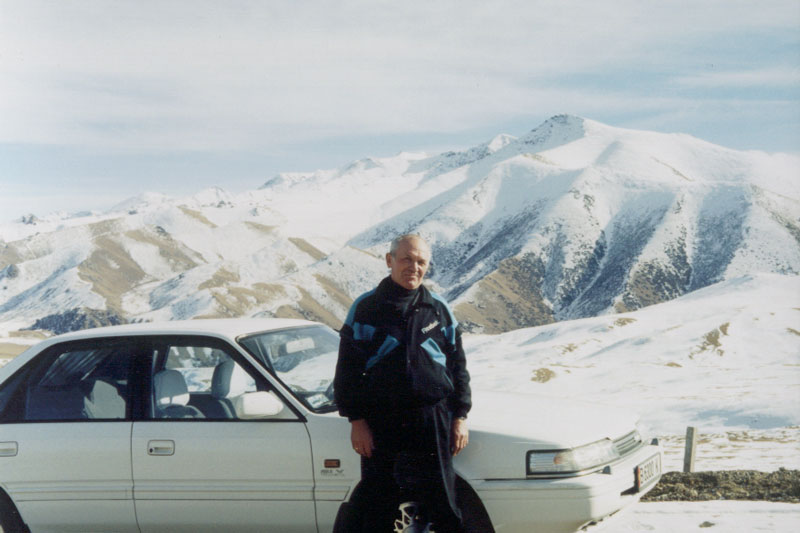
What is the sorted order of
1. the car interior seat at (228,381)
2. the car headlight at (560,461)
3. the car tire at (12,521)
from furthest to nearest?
the car interior seat at (228,381) < the car tire at (12,521) < the car headlight at (560,461)

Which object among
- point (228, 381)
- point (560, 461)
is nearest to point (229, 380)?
point (228, 381)

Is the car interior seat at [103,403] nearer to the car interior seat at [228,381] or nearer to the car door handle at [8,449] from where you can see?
the car door handle at [8,449]

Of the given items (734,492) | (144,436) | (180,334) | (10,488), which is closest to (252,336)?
(180,334)

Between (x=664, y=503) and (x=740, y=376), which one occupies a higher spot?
(x=664, y=503)

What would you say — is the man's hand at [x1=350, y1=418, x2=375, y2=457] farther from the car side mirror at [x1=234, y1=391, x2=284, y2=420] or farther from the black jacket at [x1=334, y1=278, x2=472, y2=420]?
the car side mirror at [x1=234, y1=391, x2=284, y2=420]

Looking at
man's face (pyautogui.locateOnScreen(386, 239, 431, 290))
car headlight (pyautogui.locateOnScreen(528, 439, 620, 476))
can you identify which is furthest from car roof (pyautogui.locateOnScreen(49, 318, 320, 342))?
car headlight (pyautogui.locateOnScreen(528, 439, 620, 476))

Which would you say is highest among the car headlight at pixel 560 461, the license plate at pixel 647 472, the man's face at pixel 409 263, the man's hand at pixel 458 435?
the man's face at pixel 409 263

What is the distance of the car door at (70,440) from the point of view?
516 cm

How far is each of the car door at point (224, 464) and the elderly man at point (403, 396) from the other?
2.26 ft

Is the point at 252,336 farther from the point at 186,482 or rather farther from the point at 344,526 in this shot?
the point at 344,526

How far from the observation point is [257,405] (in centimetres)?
474

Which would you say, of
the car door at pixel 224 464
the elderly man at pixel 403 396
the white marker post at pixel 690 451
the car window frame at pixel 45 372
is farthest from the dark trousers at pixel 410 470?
the white marker post at pixel 690 451

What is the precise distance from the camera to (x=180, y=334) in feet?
17.8

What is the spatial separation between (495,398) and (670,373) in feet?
189
